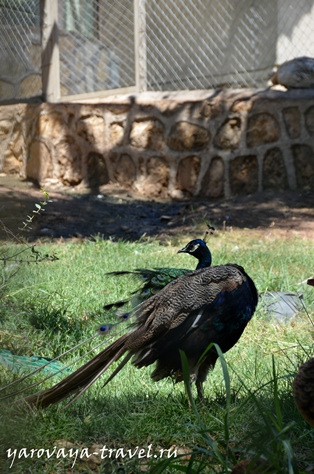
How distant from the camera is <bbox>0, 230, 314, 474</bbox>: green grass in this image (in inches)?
90.1

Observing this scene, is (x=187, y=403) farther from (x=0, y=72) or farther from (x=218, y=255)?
(x=0, y=72)

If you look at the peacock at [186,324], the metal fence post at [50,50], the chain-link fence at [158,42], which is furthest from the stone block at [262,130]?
the peacock at [186,324]

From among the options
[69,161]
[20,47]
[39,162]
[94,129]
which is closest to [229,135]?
[94,129]

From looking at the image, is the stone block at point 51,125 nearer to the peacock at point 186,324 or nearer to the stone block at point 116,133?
the stone block at point 116,133

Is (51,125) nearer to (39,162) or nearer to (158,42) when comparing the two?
(39,162)

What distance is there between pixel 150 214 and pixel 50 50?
335 cm

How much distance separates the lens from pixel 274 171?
795 centimetres

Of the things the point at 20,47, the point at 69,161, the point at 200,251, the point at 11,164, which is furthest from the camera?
the point at 11,164

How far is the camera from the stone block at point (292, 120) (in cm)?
780

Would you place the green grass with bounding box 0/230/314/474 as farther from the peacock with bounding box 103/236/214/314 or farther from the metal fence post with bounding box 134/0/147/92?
the metal fence post with bounding box 134/0/147/92

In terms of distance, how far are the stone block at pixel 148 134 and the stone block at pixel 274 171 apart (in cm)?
141

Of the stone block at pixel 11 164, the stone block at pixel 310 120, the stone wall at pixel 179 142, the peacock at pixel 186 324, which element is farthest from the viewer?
the stone block at pixel 11 164

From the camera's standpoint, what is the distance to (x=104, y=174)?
29.5 feet

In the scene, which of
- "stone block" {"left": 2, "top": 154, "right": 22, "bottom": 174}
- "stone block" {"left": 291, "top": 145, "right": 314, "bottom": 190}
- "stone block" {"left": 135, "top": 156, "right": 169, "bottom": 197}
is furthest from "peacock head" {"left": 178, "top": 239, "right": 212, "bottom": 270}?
"stone block" {"left": 2, "top": 154, "right": 22, "bottom": 174}
